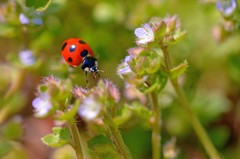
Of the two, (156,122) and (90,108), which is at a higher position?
(156,122)

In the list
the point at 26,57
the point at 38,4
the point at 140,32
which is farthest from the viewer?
the point at 26,57

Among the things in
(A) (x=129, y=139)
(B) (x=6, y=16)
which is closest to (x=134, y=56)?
(B) (x=6, y=16)

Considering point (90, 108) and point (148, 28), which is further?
point (148, 28)

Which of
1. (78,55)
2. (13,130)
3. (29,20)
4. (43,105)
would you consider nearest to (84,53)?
(78,55)

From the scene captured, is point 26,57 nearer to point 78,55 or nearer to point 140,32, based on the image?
point 78,55

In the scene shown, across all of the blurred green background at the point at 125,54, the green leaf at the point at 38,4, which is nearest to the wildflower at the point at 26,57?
the blurred green background at the point at 125,54

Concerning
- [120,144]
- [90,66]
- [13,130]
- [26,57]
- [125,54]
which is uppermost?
[125,54]

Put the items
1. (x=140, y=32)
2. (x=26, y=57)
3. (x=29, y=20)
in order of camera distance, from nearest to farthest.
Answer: (x=140, y=32), (x=29, y=20), (x=26, y=57)

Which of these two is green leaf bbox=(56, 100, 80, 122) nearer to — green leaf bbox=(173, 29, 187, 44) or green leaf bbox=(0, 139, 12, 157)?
green leaf bbox=(173, 29, 187, 44)
